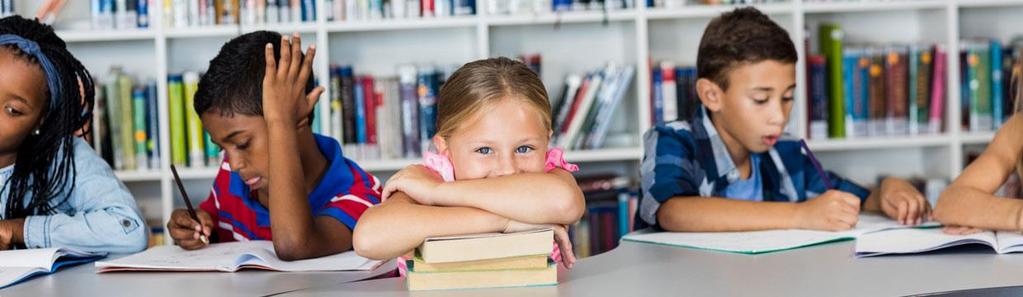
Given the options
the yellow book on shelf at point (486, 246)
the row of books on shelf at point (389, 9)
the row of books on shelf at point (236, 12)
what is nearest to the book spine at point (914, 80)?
the row of books on shelf at point (389, 9)

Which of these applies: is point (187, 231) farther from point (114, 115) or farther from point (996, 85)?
A: point (996, 85)

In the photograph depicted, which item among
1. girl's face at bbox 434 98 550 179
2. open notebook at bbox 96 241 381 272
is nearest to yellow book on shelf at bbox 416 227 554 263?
girl's face at bbox 434 98 550 179

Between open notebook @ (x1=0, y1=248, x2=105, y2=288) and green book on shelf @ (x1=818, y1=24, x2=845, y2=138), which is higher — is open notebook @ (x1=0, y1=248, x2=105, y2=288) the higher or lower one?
the lower one

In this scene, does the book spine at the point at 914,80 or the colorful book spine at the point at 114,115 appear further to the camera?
the book spine at the point at 914,80

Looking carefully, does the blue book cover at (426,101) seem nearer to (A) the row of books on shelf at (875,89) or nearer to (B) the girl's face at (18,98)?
(A) the row of books on shelf at (875,89)

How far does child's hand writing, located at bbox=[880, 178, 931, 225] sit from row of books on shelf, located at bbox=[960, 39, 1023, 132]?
1.40m

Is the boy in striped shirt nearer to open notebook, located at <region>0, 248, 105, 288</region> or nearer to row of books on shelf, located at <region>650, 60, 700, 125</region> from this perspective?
open notebook, located at <region>0, 248, 105, 288</region>

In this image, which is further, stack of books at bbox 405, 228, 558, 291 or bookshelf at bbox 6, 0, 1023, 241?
bookshelf at bbox 6, 0, 1023, 241

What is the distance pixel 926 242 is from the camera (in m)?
1.54

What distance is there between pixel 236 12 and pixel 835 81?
1572 mm

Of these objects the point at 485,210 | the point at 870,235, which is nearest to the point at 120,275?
the point at 485,210

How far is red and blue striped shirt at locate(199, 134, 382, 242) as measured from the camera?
5.93 feet

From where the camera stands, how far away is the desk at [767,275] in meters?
1.26

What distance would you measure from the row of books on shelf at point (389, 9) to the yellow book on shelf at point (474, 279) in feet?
5.97
